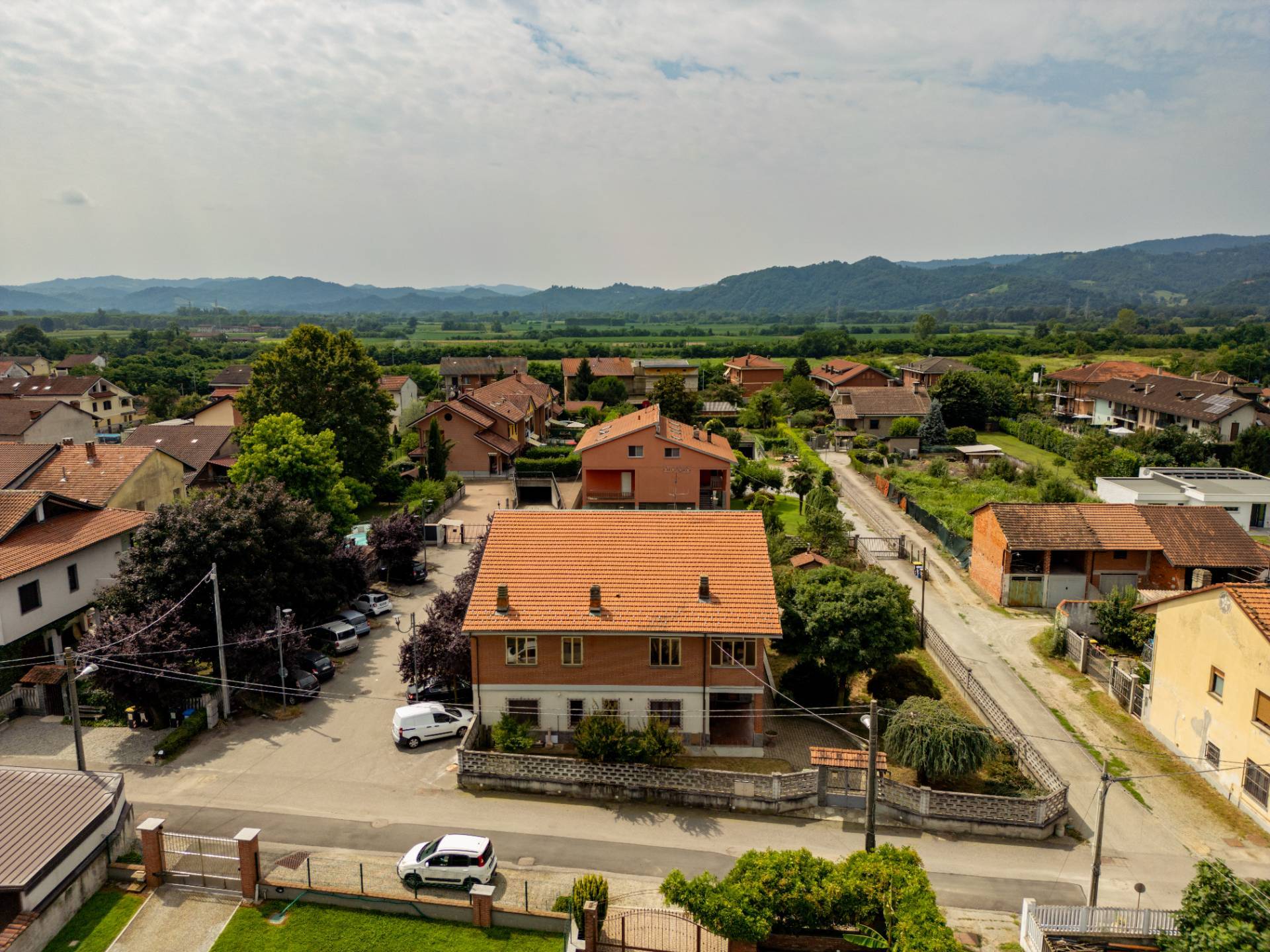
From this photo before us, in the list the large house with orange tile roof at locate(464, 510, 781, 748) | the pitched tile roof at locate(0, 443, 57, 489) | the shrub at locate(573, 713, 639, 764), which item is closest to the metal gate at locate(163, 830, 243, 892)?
the large house with orange tile roof at locate(464, 510, 781, 748)

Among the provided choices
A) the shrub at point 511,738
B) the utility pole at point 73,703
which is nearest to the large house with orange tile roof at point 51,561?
the utility pole at point 73,703

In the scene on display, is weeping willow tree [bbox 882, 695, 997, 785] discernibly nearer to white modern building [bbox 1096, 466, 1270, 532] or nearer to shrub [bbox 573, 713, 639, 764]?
shrub [bbox 573, 713, 639, 764]

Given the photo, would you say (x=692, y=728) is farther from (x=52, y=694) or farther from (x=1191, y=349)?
(x=1191, y=349)

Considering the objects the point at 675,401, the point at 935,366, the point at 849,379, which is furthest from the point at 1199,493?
the point at 935,366

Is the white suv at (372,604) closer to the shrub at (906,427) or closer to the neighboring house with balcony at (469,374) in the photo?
the shrub at (906,427)

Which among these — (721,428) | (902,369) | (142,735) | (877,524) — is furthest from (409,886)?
(902,369)

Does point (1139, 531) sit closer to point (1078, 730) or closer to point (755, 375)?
point (1078, 730)
